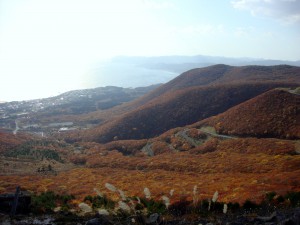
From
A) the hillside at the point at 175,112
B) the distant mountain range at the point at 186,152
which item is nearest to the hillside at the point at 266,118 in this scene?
the distant mountain range at the point at 186,152

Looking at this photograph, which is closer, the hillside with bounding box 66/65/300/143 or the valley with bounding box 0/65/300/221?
the valley with bounding box 0/65/300/221

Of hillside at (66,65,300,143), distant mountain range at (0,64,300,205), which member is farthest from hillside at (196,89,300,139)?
hillside at (66,65,300,143)

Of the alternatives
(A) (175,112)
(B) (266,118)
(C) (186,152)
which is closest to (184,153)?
(C) (186,152)

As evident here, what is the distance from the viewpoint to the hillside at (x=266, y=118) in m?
51.2

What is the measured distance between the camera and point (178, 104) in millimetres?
89312

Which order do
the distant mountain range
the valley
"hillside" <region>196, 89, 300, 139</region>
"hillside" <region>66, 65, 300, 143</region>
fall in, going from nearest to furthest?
1. the valley
2. the distant mountain range
3. "hillside" <region>196, 89, 300, 139</region>
4. "hillside" <region>66, 65, 300, 143</region>

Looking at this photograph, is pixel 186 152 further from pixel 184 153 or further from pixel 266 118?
pixel 266 118

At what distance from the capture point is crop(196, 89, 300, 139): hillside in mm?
51219

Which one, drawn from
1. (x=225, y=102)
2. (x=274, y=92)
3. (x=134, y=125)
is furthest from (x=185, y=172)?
(x=225, y=102)

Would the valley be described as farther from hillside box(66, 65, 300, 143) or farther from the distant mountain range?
hillside box(66, 65, 300, 143)

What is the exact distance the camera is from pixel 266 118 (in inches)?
2235

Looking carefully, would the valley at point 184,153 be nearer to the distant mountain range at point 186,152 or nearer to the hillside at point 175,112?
the distant mountain range at point 186,152

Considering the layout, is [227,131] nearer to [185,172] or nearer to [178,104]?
[185,172]

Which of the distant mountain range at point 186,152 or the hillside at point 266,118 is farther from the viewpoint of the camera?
the hillside at point 266,118
